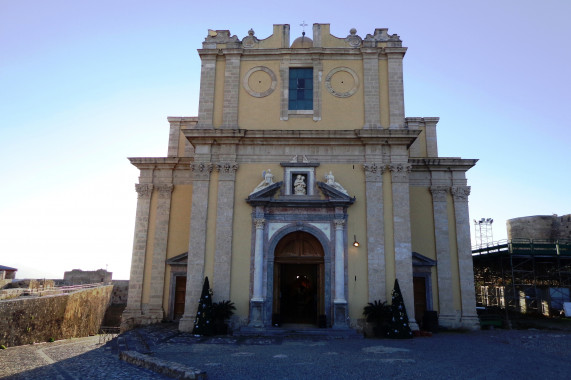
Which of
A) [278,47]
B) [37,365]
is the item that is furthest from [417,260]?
[37,365]

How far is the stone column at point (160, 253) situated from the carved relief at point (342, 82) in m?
9.82

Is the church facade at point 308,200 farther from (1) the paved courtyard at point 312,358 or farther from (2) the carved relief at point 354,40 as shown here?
(1) the paved courtyard at point 312,358

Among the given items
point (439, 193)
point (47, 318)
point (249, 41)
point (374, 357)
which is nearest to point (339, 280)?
point (374, 357)

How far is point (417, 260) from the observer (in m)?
19.6

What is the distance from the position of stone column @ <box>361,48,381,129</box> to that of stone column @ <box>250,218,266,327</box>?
21.1 feet

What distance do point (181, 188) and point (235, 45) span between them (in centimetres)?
789

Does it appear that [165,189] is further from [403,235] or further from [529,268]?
[529,268]

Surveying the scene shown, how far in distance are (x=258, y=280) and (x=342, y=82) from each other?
9.53 metres

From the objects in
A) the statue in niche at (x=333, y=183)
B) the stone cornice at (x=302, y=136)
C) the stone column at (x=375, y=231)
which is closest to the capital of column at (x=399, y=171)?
the stone column at (x=375, y=231)

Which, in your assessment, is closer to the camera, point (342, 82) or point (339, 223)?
point (339, 223)

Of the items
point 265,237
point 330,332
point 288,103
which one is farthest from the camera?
point 288,103

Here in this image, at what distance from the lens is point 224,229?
666 inches

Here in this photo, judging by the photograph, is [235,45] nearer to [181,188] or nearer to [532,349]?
[181,188]

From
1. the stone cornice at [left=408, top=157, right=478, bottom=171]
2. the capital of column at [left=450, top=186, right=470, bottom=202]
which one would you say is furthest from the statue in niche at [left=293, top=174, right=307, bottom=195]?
the capital of column at [left=450, top=186, right=470, bottom=202]
